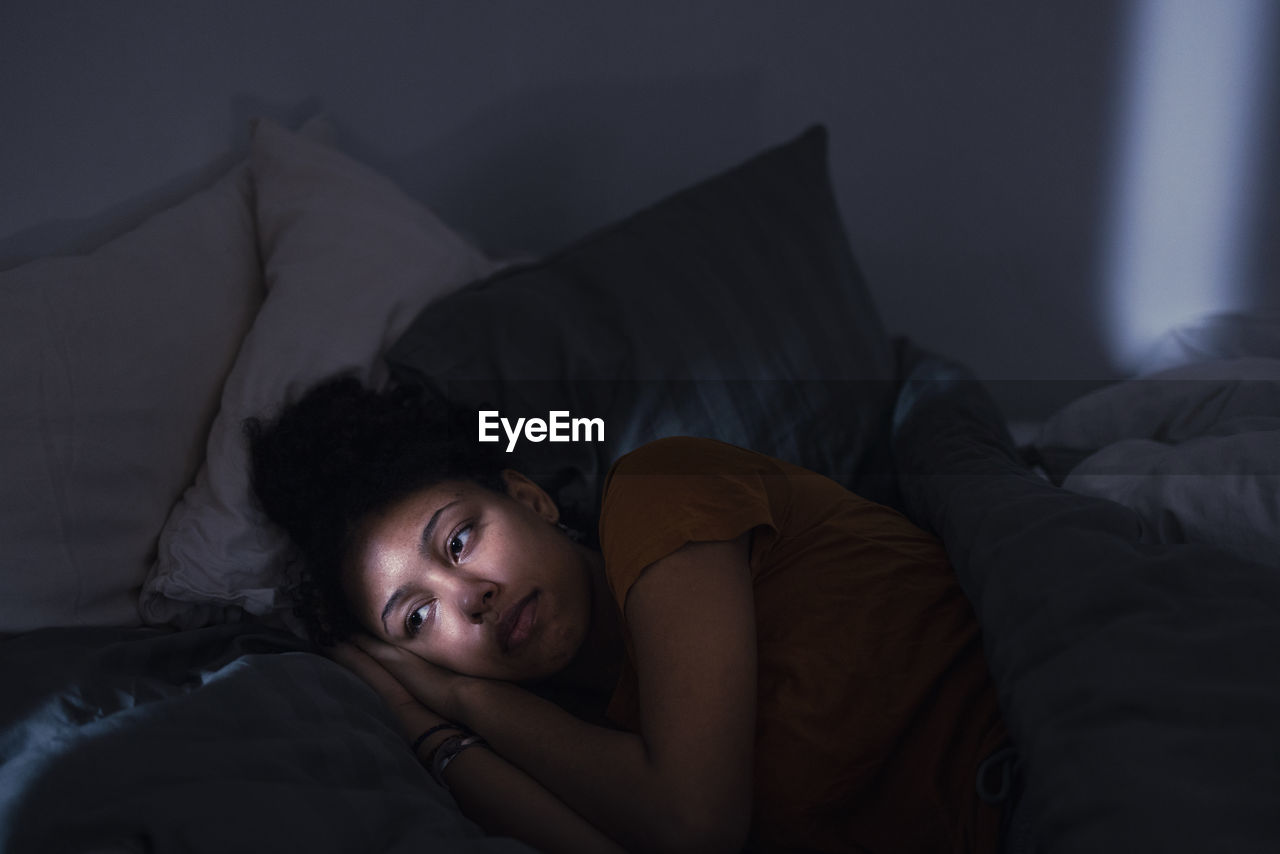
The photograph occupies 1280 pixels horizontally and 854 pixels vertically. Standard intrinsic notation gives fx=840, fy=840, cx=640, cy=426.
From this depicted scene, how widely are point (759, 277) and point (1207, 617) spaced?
73 cm

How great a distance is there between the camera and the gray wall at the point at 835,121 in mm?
1434

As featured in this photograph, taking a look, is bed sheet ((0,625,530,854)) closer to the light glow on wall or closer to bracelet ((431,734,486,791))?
bracelet ((431,734,486,791))

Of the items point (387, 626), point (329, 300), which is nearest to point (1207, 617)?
point (387, 626)

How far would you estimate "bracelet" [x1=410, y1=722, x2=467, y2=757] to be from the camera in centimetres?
83

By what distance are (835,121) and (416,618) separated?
1229 mm

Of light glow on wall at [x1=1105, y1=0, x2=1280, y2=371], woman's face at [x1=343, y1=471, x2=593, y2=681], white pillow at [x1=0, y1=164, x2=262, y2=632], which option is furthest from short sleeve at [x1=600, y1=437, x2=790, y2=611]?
light glow on wall at [x1=1105, y1=0, x2=1280, y2=371]

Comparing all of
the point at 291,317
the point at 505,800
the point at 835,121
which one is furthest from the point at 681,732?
the point at 835,121

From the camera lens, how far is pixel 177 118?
1205 mm

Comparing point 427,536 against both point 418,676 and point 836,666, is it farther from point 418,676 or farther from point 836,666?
point 836,666

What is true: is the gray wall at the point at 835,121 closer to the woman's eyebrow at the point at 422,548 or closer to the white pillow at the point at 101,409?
the white pillow at the point at 101,409

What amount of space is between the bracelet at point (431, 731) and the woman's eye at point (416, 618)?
100 millimetres

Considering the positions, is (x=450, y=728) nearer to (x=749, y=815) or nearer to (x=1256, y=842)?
(x=749, y=815)

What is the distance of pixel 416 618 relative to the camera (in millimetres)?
879

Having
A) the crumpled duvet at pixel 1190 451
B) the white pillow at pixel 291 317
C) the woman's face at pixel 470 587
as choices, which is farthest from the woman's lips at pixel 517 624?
the crumpled duvet at pixel 1190 451
